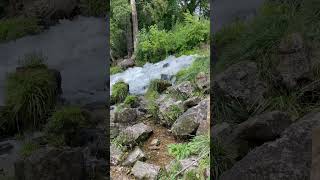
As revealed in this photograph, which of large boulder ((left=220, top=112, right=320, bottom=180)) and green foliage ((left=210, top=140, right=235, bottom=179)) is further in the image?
green foliage ((left=210, top=140, right=235, bottom=179))

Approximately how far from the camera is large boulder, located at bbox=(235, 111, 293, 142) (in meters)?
2.17

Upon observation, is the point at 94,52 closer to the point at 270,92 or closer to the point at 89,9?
the point at 89,9

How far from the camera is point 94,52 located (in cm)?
225

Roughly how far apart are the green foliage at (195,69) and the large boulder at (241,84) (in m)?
0.08

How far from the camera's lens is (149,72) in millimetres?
2264

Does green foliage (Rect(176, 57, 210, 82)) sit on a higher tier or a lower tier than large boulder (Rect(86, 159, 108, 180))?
higher

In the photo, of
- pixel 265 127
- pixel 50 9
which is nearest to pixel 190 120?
pixel 265 127

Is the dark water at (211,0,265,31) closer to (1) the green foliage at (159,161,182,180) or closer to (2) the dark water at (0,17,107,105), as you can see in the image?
(2) the dark water at (0,17,107,105)

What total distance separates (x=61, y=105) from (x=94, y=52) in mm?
267

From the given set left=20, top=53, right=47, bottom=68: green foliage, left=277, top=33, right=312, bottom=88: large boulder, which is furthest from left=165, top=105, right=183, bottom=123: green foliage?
left=20, top=53, right=47, bottom=68: green foliage

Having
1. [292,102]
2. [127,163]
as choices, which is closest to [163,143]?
[127,163]

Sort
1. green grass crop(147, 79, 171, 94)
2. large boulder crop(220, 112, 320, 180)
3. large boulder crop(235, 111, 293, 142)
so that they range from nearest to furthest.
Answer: large boulder crop(220, 112, 320, 180)
large boulder crop(235, 111, 293, 142)
green grass crop(147, 79, 171, 94)

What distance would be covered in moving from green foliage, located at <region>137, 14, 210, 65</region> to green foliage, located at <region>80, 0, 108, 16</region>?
189 mm

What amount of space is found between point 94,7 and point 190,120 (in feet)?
2.07
